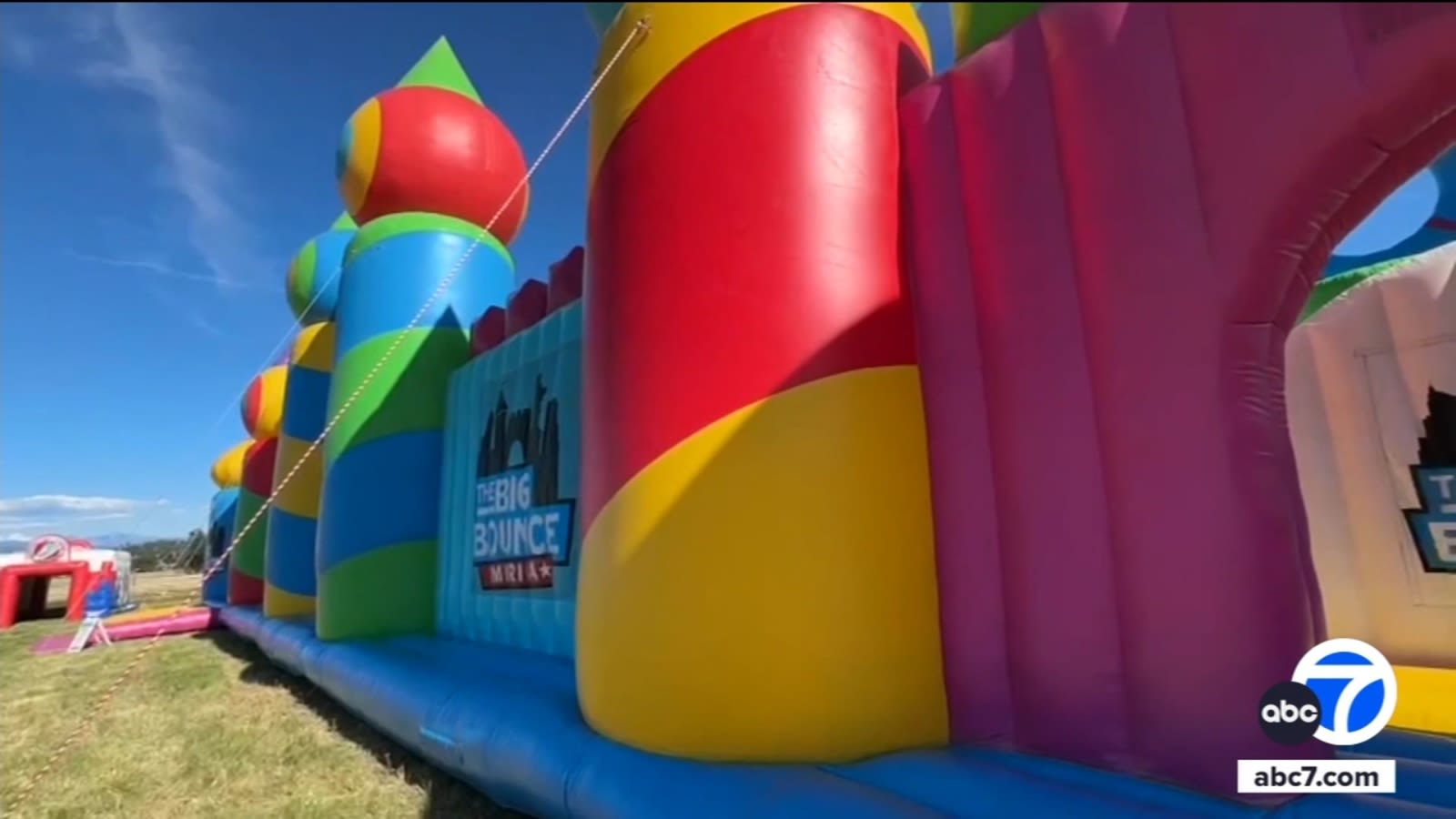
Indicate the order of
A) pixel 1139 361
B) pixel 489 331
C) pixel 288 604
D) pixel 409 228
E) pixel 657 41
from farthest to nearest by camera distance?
1. pixel 288 604
2. pixel 409 228
3. pixel 489 331
4. pixel 657 41
5. pixel 1139 361

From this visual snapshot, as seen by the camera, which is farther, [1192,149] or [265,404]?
[265,404]

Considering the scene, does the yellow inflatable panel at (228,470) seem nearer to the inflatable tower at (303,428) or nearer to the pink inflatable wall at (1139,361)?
the inflatable tower at (303,428)

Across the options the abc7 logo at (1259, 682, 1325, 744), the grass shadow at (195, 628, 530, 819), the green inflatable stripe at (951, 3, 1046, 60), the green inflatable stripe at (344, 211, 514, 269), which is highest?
the green inflatable stripe at (344, 211, 514, 269)

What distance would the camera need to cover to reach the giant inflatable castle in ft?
3.30

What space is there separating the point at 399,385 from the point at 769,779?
8.73ft

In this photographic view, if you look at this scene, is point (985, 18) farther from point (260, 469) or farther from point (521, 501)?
point (260, 469)

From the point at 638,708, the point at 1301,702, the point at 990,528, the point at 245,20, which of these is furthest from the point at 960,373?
the point at 245,20

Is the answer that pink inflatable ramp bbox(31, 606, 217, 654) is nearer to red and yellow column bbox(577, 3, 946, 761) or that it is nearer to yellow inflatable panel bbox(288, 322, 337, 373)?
yellow inflatable panel bbox(288, 322, 337, 373)

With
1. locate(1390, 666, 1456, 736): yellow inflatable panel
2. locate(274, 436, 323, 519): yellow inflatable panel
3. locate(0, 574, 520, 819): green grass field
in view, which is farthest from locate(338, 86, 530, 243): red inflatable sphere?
locate(1390, 666, 1456, 736): yellow inflatable panel

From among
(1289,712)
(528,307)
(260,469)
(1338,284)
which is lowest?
(1289,712)

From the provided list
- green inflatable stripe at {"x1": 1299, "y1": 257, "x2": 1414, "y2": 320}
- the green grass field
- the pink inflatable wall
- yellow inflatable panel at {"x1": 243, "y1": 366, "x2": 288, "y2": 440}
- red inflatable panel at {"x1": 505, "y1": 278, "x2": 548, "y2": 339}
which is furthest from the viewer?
yellow inflatable panel at {"x1": 243, "y1": 366, "x2": 288, "y2": 440}

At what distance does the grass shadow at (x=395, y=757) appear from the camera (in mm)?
1805

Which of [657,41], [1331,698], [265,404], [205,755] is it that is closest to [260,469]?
[265,404]

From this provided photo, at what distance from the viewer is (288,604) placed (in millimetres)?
4305
